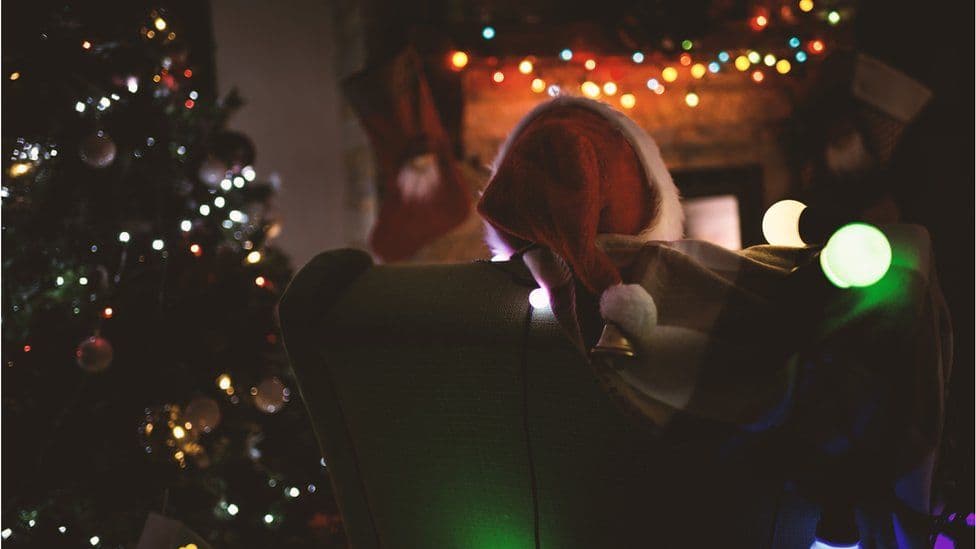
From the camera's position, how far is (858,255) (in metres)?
0.74

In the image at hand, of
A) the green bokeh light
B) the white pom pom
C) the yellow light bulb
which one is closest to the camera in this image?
the green bokeh light

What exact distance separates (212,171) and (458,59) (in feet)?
4.17

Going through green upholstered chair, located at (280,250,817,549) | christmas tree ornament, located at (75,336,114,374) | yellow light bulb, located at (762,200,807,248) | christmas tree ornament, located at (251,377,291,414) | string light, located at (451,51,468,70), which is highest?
string light, located at (451,51,468,70)

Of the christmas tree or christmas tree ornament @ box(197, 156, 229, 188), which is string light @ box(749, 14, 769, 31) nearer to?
the christmas tree

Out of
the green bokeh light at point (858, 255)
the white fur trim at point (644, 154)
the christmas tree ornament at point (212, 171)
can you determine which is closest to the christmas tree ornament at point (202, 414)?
the christmas tree ornament at point (212, 171)

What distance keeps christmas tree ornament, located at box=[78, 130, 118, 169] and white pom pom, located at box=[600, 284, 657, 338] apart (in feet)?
3.59

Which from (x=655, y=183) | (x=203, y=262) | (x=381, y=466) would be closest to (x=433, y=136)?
(x=203, y=262)

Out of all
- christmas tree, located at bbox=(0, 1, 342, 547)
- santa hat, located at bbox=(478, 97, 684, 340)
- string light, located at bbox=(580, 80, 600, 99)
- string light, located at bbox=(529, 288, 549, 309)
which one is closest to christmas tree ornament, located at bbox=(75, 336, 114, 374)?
christmas tree, located at bbox=(0, 1, 342, 547)

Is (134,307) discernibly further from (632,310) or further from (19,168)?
(632,310)

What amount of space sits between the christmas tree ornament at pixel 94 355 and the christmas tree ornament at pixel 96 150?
0.34 metres

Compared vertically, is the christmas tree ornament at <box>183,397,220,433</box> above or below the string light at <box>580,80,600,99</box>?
below

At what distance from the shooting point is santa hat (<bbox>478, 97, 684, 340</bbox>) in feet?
3.23

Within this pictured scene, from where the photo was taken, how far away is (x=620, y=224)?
127 cm

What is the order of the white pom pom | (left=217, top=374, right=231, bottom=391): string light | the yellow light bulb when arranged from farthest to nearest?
(left=217, top=374, right=231, bottom=391): string light < the yellow light bulb < the white pom pom
